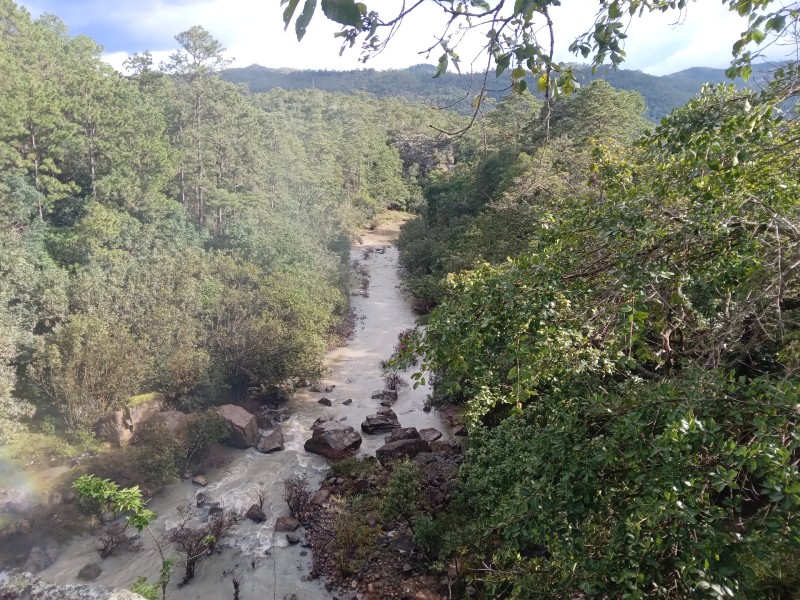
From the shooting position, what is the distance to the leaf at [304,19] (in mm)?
1418

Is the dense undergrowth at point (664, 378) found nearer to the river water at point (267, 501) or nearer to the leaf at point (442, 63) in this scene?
the leaf at point (442, 63)

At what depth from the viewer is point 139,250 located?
1953 centimetres

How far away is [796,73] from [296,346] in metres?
16.3

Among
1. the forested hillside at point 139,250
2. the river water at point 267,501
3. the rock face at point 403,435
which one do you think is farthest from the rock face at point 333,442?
the forested hillside at point 139,250

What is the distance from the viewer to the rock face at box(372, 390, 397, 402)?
1827cm

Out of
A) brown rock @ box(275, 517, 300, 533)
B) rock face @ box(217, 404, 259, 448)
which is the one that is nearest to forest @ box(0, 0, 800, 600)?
rock face @ box(217, 404, 259, 448)

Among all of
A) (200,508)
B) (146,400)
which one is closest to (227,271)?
(146,400)

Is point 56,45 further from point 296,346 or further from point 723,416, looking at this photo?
point 723,416

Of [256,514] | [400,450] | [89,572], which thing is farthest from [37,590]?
[400,450]

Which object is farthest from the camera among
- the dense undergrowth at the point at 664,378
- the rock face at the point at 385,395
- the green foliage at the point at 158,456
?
the rock face at the point at 385,395

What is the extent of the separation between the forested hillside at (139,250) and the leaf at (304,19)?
14.0 metres

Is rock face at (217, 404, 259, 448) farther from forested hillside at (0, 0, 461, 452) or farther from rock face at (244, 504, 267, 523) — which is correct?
rock face at (244, 504, 267, 523)

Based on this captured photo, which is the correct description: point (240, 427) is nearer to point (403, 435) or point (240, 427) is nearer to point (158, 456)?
point (158, 456)

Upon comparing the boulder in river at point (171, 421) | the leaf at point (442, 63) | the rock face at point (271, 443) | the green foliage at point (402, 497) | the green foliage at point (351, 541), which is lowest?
the rock face at point (271, 443)
